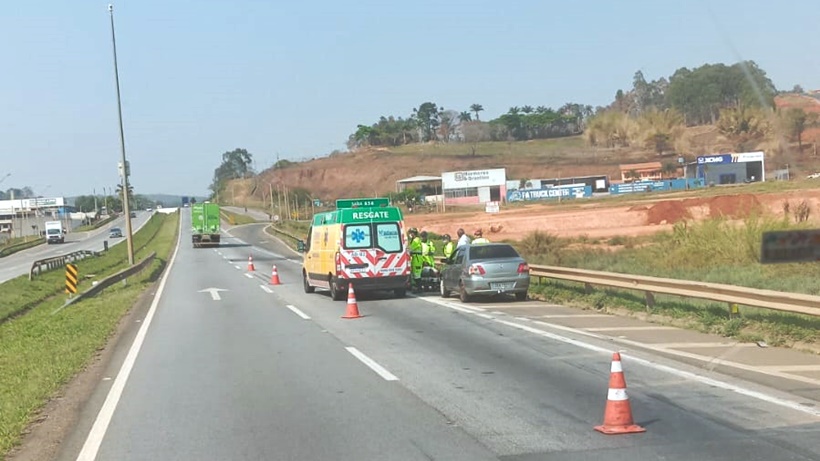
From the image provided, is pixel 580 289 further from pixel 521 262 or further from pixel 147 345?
pixel 147 345

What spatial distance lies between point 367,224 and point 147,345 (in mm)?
8632

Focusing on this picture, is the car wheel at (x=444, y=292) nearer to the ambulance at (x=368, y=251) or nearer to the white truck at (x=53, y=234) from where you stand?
the ambulance at (x=368, y=251)

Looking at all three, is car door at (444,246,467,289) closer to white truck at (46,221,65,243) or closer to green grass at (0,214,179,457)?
green grass at (0,214,179,457)

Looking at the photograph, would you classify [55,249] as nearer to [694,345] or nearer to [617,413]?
[694,345]

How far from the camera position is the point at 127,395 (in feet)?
35.8

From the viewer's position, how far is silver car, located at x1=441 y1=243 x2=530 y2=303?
2084 cm

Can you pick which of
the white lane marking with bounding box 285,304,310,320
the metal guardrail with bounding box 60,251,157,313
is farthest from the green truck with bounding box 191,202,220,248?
the white lane marking with bounding box 285,304,310,320

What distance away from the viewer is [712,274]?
21578 millimetres

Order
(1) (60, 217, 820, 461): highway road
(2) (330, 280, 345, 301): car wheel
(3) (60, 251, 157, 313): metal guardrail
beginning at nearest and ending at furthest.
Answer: (1) (60, 217, 820, 461): highway road
(2) (330, 280, 345, 301): car wheel
(3) (60, 251, 157, 313): metal guardrail

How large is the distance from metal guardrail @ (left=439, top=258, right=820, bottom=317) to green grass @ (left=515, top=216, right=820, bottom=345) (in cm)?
37

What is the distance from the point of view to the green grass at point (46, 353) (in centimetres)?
1018

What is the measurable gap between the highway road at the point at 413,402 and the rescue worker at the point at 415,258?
26.7 ft

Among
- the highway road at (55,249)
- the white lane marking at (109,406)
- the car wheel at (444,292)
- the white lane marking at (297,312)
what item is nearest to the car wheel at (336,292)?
the white lane marking at (297,312)

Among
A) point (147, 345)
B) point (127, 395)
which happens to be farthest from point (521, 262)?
point (127, 395)
